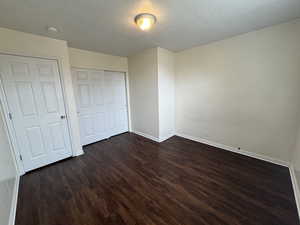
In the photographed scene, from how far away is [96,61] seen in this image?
11.0 feet

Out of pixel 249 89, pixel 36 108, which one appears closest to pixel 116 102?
pixel 36 108

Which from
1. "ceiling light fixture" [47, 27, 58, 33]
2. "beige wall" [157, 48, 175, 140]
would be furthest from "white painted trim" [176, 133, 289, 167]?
"ceiling light fixture" [47, 27, 58, 33]

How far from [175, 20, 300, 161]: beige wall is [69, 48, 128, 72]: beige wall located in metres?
1.78

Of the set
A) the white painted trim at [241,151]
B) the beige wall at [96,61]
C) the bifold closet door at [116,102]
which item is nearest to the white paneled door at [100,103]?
the bifold closet door at [116,102]

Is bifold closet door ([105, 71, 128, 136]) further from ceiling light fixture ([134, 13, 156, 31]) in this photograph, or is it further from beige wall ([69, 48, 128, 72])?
ceiling light fixture ([134, 13, 156, 31])

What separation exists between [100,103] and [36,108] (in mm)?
1472

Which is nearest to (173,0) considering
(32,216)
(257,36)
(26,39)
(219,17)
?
(219,17)

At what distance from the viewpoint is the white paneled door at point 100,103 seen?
3.24 m

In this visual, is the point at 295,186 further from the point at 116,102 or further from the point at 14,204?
the point at 116,102

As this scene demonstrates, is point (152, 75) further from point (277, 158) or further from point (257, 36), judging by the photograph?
point (277, 158)

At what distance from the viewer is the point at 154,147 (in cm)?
319

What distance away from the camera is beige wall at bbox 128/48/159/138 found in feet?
10.7

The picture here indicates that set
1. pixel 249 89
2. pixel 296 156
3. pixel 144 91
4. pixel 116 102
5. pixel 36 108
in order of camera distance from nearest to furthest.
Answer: pixel 296 156 → pixel 36 108 → pixel 249 89 → pixel 144 91 → pixel 116 102

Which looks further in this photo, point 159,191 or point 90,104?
point 90,104
